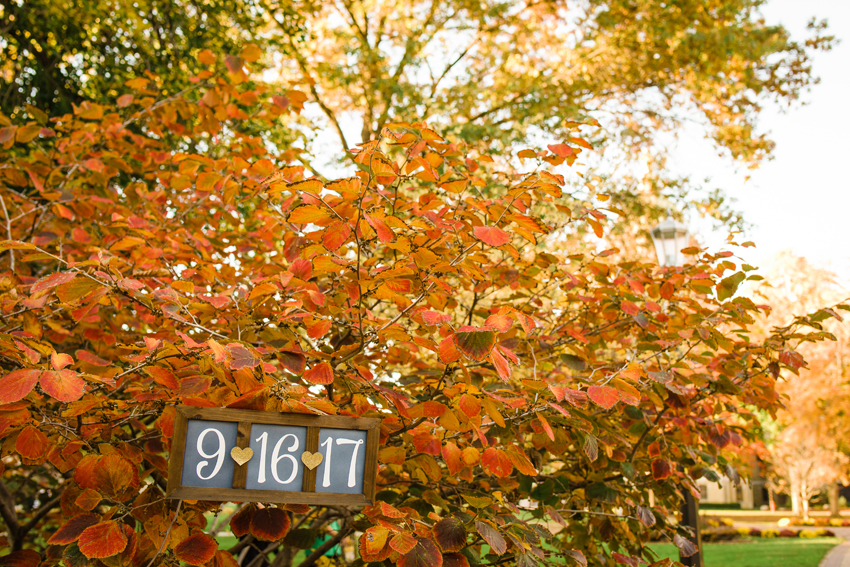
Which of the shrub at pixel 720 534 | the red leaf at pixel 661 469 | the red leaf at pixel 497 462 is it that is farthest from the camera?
the shrub at pixel 720 534

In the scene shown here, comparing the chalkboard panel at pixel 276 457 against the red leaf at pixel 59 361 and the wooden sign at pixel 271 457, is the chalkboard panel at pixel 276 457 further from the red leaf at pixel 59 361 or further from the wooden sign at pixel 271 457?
the red leaf at pixel 59 361

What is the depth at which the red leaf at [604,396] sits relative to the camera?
4.66 feet

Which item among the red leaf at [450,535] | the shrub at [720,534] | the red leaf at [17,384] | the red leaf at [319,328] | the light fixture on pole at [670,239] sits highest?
the light fixture on pole at [670,239]

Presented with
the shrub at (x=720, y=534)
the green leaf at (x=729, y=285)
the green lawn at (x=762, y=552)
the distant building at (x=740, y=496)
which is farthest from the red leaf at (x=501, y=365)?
the distant building at (x=740, y=496)

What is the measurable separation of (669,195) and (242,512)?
7.03 m

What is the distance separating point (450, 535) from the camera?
142cm

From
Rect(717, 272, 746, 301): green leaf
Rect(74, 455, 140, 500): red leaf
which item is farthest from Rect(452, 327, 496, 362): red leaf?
Rect(717, 272, 746, 301): green leaf

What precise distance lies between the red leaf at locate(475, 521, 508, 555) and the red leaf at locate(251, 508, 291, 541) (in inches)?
19.3

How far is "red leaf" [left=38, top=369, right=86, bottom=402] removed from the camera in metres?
1.11

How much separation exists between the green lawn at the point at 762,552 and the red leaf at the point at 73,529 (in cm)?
829

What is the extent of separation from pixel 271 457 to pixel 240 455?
0.06 m

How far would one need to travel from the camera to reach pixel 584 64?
26.3 feet

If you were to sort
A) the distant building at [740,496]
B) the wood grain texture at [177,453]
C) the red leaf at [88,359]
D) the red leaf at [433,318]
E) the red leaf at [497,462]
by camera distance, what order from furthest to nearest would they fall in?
1. the distant building at [740,496]
2. the red leaf at [88,359]
3. the red leaf at [497,462]
4. the red leaf at [433,318]
5. the wood grain texture at [177,453]

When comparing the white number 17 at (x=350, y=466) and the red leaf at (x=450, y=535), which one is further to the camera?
the red leaf at (x=450, y=535)
